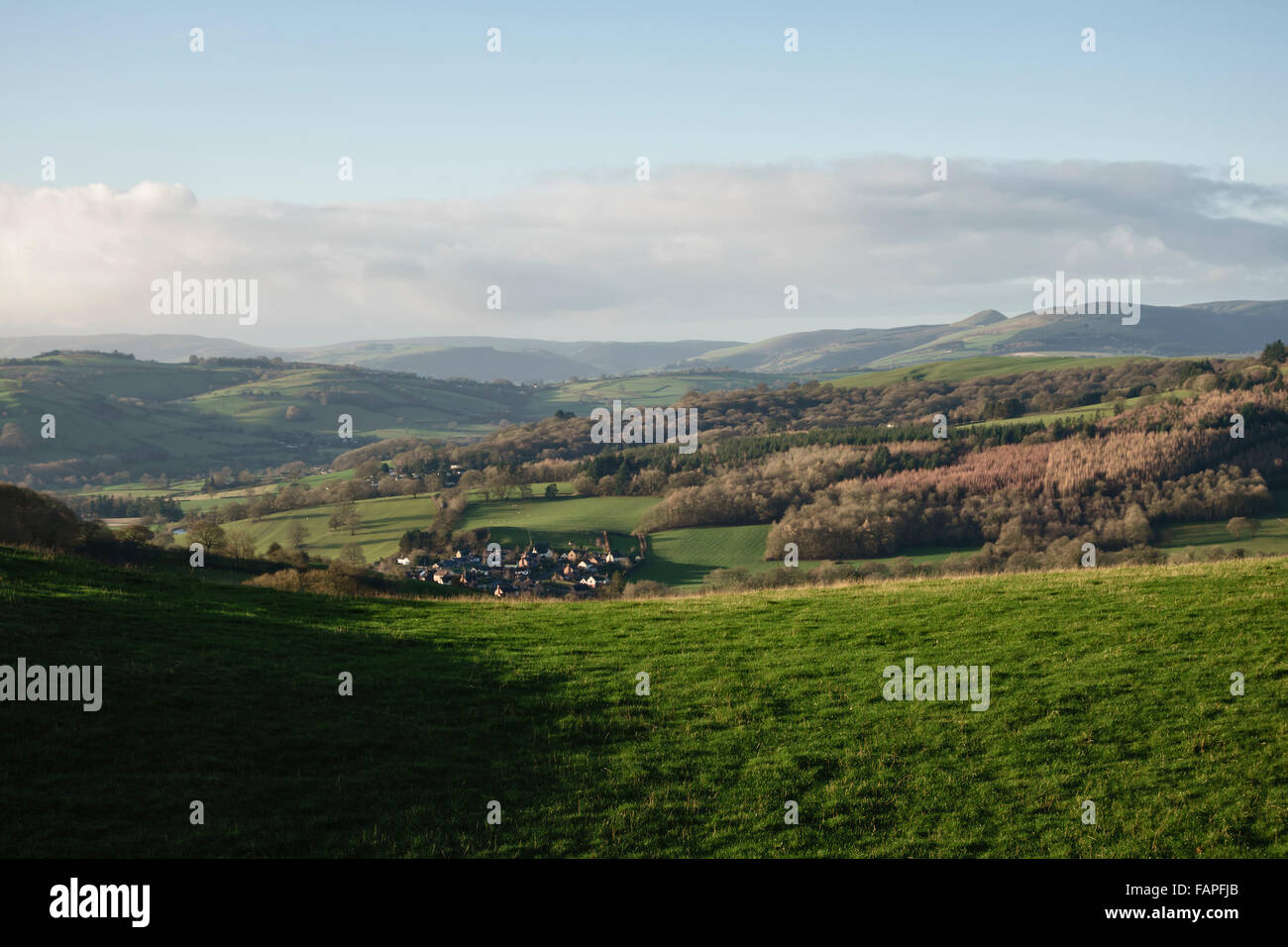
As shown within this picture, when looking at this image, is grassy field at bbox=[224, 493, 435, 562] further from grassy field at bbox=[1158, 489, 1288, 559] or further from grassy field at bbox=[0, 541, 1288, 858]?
grassy field at bbox=[1158, 489, 1288, 559]

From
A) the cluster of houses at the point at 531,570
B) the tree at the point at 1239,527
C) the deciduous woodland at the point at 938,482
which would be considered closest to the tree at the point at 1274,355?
the deciduous woodland at the point at 938,482

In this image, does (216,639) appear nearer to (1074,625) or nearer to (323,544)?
(1074,625)

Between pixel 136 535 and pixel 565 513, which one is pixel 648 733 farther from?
pixel 565 513

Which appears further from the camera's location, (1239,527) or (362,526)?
(362,526)

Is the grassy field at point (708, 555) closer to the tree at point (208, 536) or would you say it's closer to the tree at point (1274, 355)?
the tree at point (208, 536)

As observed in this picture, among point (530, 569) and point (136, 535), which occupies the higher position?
point (136, 535)

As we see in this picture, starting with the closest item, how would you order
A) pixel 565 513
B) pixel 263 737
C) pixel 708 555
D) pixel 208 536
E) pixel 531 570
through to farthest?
pixel 263 737 → pixel 208 536 → pixel 531 570 → pixel 708 555 → pixel 565 513

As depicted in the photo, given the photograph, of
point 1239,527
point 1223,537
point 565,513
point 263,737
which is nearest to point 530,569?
point 565,513
